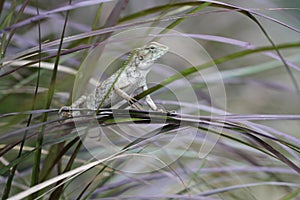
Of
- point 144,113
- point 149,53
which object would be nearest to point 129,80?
point 149,53

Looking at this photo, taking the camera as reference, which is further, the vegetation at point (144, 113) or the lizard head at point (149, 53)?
the lizard head at point (149, 53)

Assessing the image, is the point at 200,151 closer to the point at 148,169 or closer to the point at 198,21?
the point at 148,169

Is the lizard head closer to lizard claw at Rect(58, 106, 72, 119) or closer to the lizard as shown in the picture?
the lizard

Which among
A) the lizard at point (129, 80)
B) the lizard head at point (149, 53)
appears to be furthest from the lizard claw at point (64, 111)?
the lizard head at point (149, 53)

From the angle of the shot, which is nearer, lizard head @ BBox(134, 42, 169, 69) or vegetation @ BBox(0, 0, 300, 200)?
vegetation @ BBox(0, 0, 300, 200)

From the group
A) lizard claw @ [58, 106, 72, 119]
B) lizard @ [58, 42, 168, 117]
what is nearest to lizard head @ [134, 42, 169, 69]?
lizard @ [58, 42, 168, 117]

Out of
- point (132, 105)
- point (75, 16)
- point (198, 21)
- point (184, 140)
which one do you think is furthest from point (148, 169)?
point (198, 21)

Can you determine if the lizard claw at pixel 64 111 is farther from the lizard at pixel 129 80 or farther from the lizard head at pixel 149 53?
the lizard head at pixel 149 53

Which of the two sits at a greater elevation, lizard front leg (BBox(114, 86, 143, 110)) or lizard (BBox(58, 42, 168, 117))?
lizard (BBox(58, 42, 168, 117))

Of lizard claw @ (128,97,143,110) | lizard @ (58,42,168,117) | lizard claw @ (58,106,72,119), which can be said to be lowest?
lizard claw @ (58,106,72,119)
